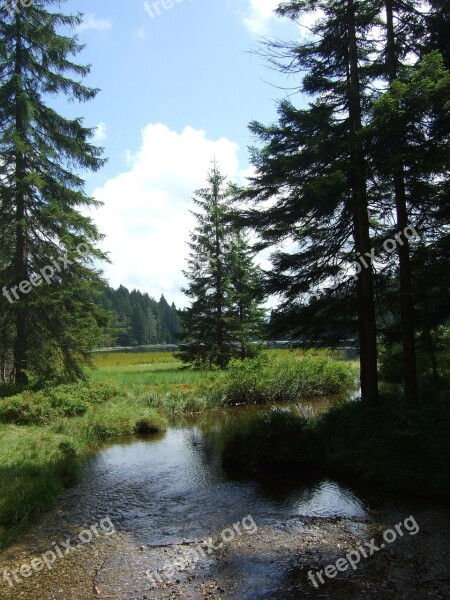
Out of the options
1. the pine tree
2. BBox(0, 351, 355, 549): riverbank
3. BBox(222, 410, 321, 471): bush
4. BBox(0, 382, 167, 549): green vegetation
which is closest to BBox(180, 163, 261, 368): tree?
the pine tree

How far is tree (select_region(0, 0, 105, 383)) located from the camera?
17328mm

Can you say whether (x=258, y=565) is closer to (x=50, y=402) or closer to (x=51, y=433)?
(x=51, y=433)

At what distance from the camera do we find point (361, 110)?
38.1ft

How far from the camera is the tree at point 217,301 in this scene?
30562 mm

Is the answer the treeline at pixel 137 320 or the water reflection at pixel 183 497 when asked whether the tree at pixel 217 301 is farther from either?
the treeline at pixel 137 320

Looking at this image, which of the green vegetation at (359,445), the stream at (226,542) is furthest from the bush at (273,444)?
the stream at (226,542)

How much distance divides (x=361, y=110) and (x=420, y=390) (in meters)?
8.31

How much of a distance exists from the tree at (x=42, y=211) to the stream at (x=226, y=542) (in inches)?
354

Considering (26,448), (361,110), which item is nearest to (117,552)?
(26,448)

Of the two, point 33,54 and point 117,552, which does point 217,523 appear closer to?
point 117,552

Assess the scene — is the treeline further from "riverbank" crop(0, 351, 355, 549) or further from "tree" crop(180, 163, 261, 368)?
"riverbank" crop(0, 351, 355, 549)

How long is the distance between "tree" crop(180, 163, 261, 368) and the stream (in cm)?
2012

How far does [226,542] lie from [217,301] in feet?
79.8

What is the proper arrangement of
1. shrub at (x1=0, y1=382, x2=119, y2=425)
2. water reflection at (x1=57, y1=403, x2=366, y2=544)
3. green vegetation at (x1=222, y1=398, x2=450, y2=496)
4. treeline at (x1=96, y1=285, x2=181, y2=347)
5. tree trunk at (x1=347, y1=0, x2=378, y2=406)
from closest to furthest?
1. water reflection at (x1=57, y1=403, x2=366, y2=544)
2. green vegetation at (x1=222, y1=398, x2=450, y2=496)
3. tree trunk at (x1=347, y1=0, x2=378, y2=406)
4. shrub at (x1=0, y1=382, x2=119, y2=425)
5. treeline at (x1=96, y1=285, x2=181, y2=347)
